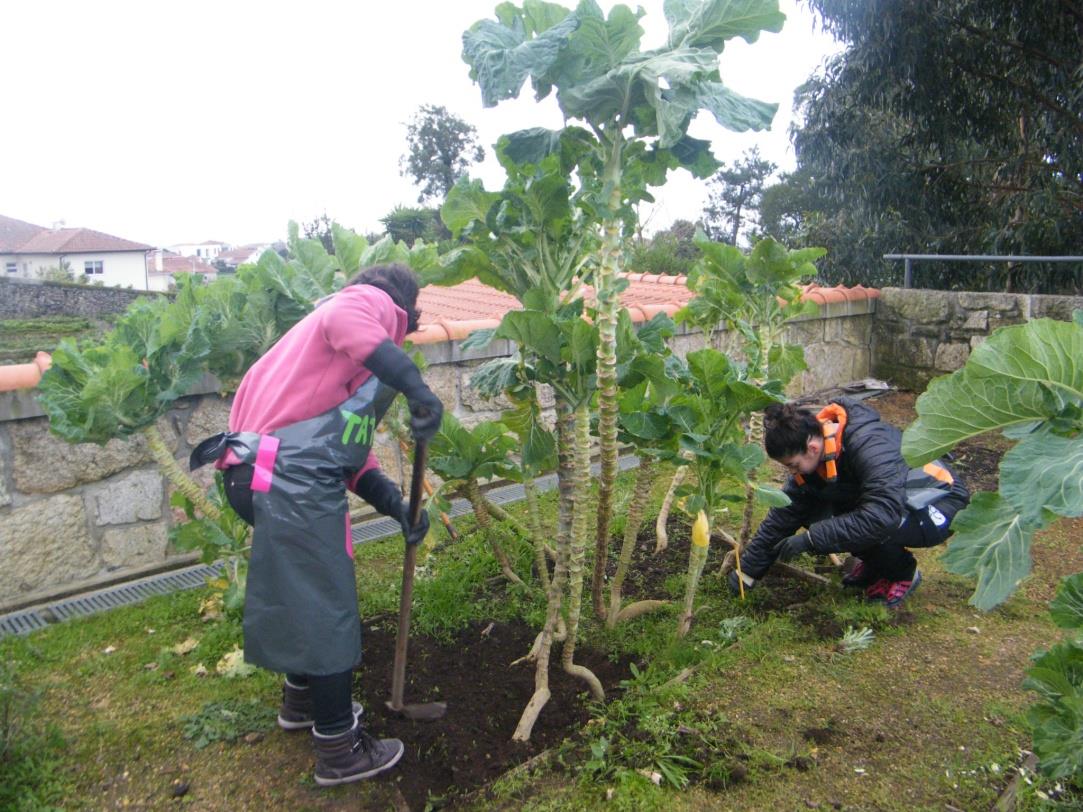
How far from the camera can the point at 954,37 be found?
950cm

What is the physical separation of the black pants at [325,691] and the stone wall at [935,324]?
22.3ft

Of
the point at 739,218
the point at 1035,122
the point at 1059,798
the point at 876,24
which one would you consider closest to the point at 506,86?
the point at 1059,798

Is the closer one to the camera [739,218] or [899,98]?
[899,98]

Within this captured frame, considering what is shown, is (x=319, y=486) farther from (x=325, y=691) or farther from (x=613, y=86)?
(x=613, y=86)

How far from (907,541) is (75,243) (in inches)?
1088

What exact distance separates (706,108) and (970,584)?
2.83m

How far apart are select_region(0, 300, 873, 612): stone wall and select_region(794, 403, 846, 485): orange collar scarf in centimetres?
212

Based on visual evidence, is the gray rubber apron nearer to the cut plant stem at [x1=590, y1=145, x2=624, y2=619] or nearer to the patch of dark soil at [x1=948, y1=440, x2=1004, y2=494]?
the cut plant stem at [x1=590, y1=145, x2=624, y2=619]

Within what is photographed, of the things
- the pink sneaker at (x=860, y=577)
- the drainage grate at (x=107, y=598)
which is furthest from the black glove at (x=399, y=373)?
the pink sneaker at (x=860, y=577)

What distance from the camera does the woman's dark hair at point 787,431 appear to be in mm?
3311

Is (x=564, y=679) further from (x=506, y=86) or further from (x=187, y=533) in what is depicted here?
(x=506, y=86)

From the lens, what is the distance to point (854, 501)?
3.56m

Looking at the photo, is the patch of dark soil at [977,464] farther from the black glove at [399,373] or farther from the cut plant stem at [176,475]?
the cut plant stem at [176,475]

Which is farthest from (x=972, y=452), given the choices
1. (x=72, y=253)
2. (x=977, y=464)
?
(x=72, y=253)
